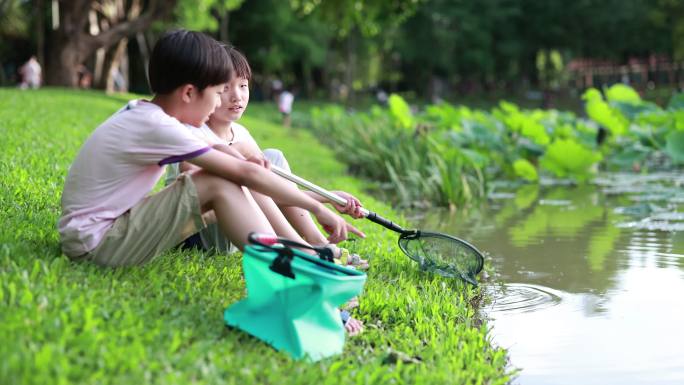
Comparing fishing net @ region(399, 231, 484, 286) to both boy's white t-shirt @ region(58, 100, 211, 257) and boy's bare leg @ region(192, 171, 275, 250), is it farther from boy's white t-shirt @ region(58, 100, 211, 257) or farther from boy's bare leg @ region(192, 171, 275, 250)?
boy's white t-shirt @ region(58, 100, 211, 257)

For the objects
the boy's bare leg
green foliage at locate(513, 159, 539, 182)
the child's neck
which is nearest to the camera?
the boy's bare leg

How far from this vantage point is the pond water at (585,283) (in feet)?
13.2

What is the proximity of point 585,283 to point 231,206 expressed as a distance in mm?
2692

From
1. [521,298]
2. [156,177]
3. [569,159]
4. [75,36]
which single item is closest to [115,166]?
[156,177]

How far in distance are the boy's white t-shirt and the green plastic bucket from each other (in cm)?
66

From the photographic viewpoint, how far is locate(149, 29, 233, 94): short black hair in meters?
3.84

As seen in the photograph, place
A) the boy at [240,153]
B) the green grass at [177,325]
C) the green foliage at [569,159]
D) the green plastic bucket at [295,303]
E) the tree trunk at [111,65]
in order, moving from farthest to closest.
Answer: the tree trunk at [111,65] < the green foliage at [569,159] < the boy at [240,153] < the green plastic bucket at [295,303] < the green grass at [177,325]

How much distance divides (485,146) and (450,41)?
3570 cm

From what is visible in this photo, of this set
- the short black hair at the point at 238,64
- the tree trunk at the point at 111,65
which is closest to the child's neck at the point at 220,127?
the short black hair at the point at 238,64

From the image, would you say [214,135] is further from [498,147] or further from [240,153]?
[498,147]

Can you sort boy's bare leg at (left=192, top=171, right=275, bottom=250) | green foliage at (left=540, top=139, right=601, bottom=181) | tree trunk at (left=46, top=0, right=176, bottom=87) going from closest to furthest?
boy's bare leg at (left=192, top=171, right=275, bottom=250)
green foliage at (left=540, top=139, right=601, bottom=181)
tree trunk at (left=46, top=0, right=176, bottom=87)

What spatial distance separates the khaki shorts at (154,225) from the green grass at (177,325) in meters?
0.09

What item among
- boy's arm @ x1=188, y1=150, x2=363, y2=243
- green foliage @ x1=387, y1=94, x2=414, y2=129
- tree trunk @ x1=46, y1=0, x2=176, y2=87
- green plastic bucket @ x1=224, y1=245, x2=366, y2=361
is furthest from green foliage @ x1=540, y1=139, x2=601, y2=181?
tree trunk @ x1=46, y1=0, x2=176, y2=87

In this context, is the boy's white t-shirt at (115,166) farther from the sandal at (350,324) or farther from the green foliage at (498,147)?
the green foliage at (498,147)
